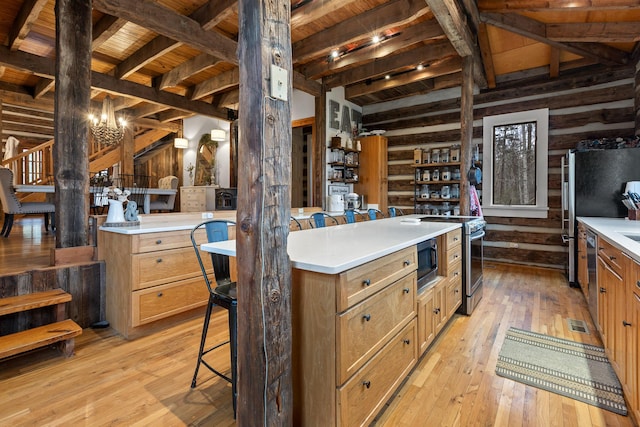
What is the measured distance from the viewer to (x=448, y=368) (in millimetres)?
2113

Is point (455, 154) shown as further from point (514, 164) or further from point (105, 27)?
point (105, 27)

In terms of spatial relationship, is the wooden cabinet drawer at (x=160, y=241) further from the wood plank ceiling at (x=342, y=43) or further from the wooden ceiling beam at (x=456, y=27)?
the wooden ceiling beam at (x=456, y=27)

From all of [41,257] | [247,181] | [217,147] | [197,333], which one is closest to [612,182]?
[247,181]

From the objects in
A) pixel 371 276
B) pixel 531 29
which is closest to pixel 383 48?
pixel 531 29

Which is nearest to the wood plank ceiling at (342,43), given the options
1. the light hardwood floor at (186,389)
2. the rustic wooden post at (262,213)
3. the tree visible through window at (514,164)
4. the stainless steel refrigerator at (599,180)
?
the tree visible through window at (514,164)

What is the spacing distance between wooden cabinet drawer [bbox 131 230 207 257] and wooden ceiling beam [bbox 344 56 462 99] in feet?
13.5

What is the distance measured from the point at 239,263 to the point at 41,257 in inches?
116

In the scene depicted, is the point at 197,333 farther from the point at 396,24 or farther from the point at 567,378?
the point at 396,24

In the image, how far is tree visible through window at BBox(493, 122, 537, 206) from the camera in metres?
5.00

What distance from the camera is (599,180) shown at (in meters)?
3.60

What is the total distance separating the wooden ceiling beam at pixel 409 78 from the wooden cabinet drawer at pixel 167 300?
14.2ft

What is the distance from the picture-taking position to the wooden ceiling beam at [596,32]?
3.41 meters

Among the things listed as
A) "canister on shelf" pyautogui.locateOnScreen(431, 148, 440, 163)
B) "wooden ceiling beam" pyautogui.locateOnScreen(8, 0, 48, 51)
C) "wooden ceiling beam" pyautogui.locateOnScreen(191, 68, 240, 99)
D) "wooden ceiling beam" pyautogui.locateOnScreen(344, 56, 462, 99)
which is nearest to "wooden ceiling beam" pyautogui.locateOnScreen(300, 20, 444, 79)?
"wooden ceiling beam" pyautogui.locateOnScreen(344, 56, 462, 99)

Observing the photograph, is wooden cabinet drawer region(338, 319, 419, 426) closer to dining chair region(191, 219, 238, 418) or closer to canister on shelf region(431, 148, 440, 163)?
dining chair region(191, 219, 238, 418)
